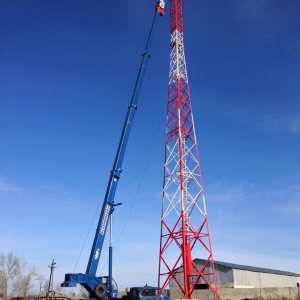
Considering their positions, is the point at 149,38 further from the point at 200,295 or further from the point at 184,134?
the point at 200,295

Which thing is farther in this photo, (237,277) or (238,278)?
(238,278)

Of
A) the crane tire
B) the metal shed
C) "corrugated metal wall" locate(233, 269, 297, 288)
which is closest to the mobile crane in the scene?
the crane tire

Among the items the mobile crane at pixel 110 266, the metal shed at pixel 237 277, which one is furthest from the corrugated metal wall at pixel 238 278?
the mobile crane at pixel 110 266

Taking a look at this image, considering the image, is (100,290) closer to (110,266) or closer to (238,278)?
(110,266)

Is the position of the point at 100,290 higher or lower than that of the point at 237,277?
lower

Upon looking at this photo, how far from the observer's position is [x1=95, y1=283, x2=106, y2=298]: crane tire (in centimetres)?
2240

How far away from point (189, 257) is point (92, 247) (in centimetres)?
1060

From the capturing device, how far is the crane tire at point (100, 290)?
2240cm

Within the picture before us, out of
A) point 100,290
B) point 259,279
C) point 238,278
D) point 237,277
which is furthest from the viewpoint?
point 259,279

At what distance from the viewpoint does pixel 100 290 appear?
22609 mm

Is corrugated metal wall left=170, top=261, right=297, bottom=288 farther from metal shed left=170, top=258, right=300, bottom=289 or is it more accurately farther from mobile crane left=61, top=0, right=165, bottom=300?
mobile crane left=61, top=0, right=165, bottom=300

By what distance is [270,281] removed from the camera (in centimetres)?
5397

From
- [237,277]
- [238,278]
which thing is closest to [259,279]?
[238,278]

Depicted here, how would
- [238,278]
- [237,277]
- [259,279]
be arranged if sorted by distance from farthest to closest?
[259,279] → [238,278] → [237,277]
